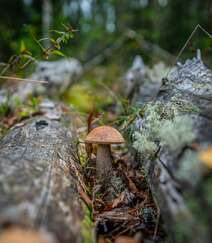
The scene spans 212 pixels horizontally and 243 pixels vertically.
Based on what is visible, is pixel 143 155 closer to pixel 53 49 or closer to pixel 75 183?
pixel 75 183

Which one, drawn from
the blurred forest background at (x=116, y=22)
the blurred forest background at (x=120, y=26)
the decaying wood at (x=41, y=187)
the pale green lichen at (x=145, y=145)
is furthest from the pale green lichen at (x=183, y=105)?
the blurred forest background at (x=116, y=22)

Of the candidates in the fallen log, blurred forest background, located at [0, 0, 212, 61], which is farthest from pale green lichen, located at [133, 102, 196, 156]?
blurred forest background, located at [0, 0, 212, 61]

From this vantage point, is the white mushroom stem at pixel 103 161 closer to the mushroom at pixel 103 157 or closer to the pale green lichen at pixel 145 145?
the mushroom at pixel 103 157

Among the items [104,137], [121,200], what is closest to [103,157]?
[104,137]

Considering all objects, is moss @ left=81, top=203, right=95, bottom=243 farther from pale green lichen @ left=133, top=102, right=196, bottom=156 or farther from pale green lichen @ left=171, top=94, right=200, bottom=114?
pale green lichen @ left=171, top=94, right=200, bottom=114

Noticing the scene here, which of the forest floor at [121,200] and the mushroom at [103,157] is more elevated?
the mushroom at [103,157]

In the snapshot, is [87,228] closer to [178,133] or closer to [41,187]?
[41,187]
